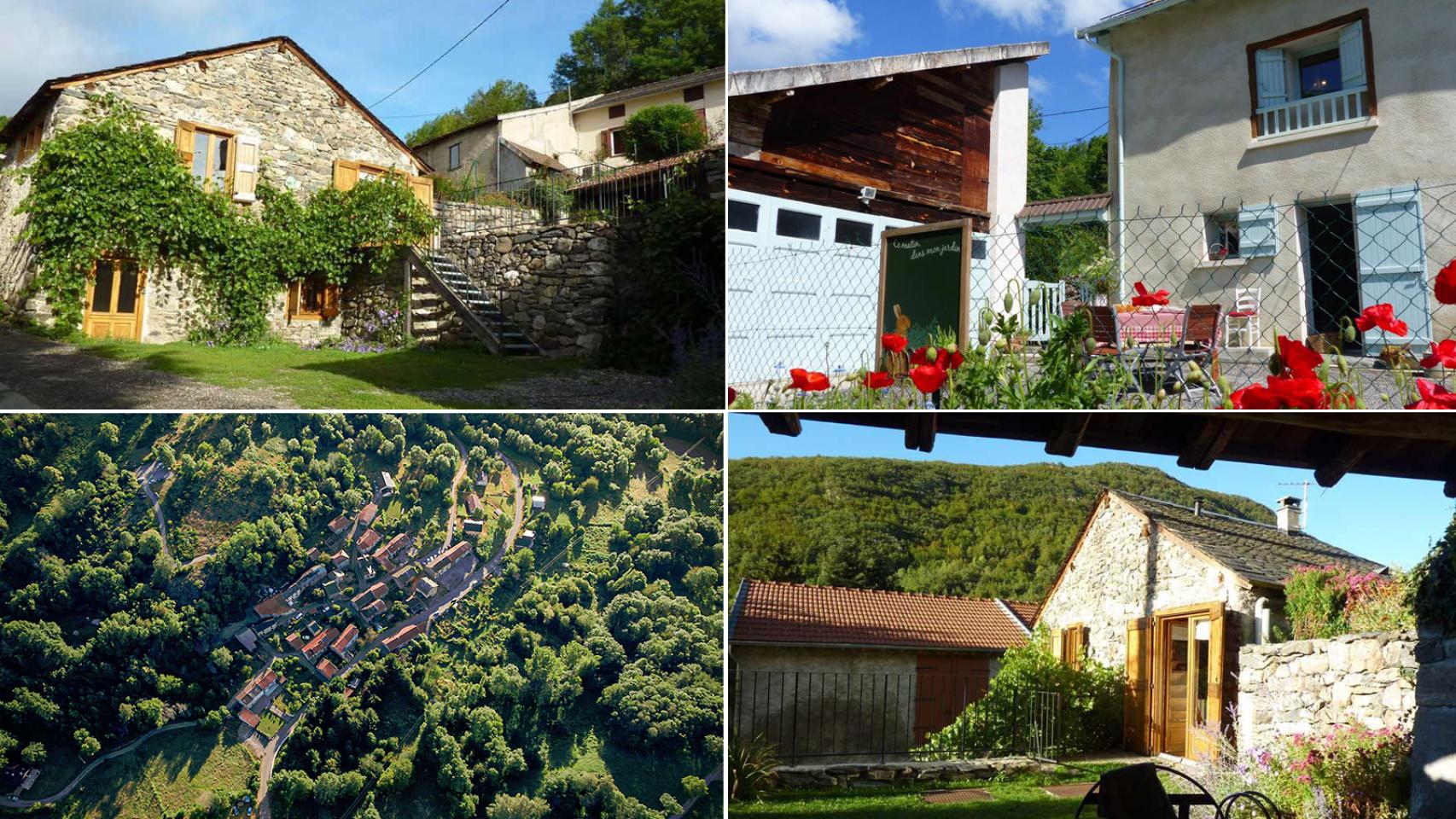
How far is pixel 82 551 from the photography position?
4348mm

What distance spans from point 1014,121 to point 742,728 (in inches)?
156

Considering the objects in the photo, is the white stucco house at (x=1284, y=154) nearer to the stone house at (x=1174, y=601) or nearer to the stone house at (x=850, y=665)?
the stone house at (x=850, y=665)

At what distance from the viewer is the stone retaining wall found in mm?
5699

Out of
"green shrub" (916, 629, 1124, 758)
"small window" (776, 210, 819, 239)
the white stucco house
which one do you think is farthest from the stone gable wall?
"small window" (776, 210, 819, 239)

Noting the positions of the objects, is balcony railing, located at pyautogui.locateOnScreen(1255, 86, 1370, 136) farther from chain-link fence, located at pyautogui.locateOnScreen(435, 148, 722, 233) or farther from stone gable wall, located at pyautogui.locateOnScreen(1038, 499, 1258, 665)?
stone gable wall, located at pyautogui.locateOnScreen(1038, 499, 1258, 665)

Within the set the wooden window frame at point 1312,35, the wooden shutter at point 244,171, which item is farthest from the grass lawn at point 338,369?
the wooden window frame at point 1312,35

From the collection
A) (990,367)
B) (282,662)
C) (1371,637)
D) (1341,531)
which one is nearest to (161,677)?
(282,662)

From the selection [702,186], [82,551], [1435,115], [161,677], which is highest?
[702,186]

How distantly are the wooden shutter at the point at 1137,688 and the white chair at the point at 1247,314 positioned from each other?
5.47 metres

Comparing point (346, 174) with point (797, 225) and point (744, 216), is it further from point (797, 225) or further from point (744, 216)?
point (797, 225)

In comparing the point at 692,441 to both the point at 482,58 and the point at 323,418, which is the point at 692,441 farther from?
the point at 482,58

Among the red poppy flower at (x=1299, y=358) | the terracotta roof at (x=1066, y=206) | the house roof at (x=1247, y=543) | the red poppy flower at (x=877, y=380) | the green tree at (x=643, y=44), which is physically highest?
the green tree at (x=643, y=44)

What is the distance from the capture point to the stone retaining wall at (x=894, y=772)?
570 centimetres

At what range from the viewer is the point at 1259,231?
3549mm
